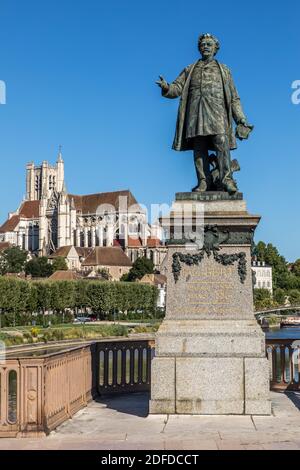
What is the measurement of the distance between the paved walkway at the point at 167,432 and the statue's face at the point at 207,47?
19.0 feet

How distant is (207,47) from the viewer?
12.0 m

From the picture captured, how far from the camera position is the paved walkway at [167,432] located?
873 centimetres

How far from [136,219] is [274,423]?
17492cm

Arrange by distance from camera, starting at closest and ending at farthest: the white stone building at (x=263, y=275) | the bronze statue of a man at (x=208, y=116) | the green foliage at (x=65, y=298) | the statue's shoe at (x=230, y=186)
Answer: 1. the statue's shoe at (x=230, y=186)
2. the bronze statue of a man at (x=208, y=116)
3. the green foliage at (x=65, y=298)
4. the white stone building at (x=263, y=275)

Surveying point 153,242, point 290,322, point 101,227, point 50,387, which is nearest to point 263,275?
point 153,242

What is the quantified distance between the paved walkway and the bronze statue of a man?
3.56m

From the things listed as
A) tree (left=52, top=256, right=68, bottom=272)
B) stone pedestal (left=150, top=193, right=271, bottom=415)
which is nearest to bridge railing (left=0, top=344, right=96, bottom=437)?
stone pedestal (left=150, top=193, right=271, bottom=415)

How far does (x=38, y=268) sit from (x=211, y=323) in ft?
480

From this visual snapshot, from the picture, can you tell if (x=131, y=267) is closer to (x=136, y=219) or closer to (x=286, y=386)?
(x=136, y=219)

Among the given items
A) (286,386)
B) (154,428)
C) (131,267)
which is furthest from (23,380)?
(131,267)

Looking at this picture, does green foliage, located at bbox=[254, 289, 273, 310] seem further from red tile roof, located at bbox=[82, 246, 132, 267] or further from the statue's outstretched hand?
the statue's outstretched hand

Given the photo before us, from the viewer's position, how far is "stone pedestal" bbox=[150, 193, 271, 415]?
1070 centimetres

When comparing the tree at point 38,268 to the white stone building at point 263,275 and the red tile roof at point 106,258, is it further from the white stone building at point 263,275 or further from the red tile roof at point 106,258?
the white stone building at point 263,275

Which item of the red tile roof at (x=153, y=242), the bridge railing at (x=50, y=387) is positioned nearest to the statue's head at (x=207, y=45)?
the bridge railing at (x=50, y=387)
